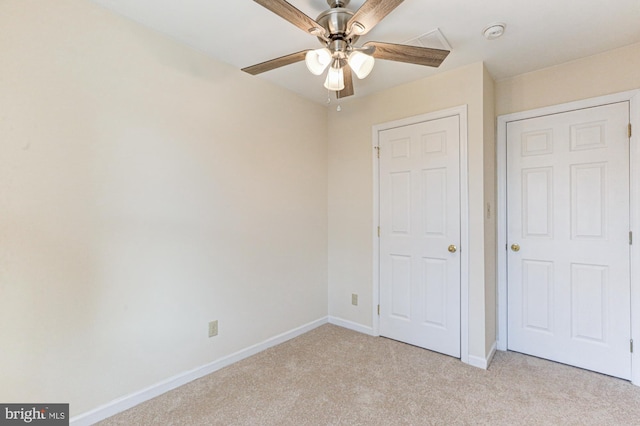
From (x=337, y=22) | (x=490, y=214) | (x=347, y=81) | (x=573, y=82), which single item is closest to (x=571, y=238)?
(x=490, y=214)

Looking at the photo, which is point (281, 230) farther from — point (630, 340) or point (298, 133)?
point (630, 340)

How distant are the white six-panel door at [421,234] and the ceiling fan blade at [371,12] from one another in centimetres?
140

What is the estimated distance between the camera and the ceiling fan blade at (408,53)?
1.52m

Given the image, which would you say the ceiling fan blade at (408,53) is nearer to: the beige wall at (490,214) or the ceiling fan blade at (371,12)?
the ceiling fan blade at (371,12)

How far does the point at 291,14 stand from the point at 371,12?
14.2 inches

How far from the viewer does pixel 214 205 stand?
229 cm

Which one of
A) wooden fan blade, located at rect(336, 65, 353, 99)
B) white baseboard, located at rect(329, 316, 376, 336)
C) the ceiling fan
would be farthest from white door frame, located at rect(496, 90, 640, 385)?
wooden fan blade, located at rect(336, 65, 353, 99)

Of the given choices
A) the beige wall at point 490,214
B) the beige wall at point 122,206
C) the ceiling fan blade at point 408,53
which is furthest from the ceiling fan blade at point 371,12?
the beige wall at point 490,214

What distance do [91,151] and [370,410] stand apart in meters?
2.27

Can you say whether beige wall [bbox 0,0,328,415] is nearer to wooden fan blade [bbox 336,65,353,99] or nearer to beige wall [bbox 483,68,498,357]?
wooden fan blade [bbox 336,65,353,99]

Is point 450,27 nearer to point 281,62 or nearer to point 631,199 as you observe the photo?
point 281,62

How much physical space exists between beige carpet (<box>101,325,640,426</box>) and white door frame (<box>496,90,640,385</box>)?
0.32 m

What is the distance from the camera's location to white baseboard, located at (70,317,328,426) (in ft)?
5.51

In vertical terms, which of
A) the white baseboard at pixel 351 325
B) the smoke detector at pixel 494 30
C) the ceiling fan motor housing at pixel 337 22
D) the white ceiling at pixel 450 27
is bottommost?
the white baseboard at pixel 351 325
